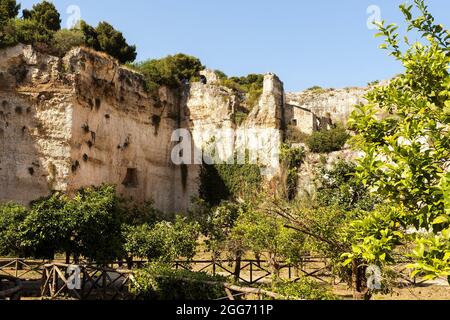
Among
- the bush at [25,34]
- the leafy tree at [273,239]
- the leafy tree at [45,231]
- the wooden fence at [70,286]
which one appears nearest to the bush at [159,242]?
the leafy tree at [273,239]

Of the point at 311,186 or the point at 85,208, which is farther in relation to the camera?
the point at 311,186

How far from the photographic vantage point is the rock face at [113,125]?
24.4 m

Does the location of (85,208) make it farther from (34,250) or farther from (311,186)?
(311,186)

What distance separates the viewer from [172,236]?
17.0 meters

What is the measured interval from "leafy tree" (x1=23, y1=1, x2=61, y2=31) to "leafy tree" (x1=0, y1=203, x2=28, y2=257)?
21.1 m

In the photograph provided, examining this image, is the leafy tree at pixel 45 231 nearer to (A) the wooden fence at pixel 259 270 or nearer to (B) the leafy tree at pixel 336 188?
(A) the wooden fence at pixel 259 270

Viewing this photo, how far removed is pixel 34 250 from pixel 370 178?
11.7 metres

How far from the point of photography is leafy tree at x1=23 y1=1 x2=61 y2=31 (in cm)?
3209

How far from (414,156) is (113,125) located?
84.4 feet

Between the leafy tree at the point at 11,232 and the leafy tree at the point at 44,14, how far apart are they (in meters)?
21.1

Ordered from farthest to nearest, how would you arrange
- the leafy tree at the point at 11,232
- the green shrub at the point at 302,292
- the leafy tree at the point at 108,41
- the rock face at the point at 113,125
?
the leafy tree at the point at 108,41 < the rock face at the point at 113,125 < the leafy tree at the point at 11,232 < the green shrub at the point at 302,292

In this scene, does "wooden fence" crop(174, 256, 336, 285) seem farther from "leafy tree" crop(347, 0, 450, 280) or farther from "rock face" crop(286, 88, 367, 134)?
"rock face" crop(286, 88, 367, 134)

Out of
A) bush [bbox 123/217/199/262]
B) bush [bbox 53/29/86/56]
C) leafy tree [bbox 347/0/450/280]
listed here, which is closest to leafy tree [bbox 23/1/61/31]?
bush [bbox 53/29/86/56]
